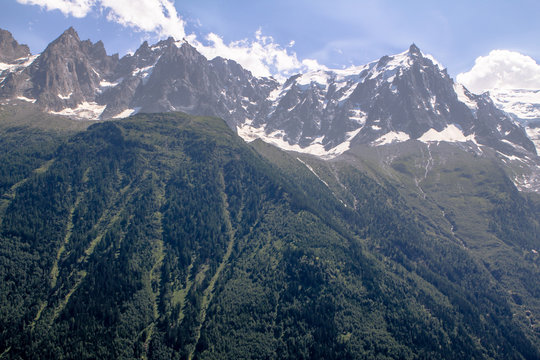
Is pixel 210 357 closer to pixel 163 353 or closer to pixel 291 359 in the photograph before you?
pixel 163 353

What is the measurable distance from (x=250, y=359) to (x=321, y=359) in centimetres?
3572

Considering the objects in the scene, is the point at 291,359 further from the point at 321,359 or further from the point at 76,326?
the point at 76,326

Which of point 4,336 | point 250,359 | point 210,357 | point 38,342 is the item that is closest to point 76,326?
point 38,342

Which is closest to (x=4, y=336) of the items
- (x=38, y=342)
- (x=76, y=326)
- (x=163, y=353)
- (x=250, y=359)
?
(x=38, y=342)

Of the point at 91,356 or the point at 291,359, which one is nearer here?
the point at 91,356

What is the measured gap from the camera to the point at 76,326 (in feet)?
645

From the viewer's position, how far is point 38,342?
188m

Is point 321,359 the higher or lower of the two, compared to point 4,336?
higher

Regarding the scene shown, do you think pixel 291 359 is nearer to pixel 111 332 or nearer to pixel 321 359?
pixel 321 359

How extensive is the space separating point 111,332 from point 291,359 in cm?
9159

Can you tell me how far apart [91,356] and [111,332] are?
16438 millimetres

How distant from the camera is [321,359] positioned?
19850cm

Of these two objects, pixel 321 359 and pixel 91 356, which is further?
pixel 321 359

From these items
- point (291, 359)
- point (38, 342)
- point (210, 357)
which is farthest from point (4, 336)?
point (291, 359)
